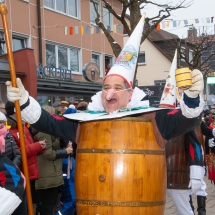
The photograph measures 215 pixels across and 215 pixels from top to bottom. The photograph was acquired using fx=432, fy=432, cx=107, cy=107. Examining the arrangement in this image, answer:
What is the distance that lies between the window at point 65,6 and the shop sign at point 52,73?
254cm

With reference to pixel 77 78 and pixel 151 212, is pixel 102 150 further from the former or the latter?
pixel 77 78

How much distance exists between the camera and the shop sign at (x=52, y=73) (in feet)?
42.6

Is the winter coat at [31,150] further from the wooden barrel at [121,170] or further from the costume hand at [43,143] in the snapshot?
the wooden barrel at [121,170]

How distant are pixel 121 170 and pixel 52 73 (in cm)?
1065

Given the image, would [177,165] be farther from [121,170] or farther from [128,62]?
[121,170]

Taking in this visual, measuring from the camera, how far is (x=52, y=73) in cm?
1348

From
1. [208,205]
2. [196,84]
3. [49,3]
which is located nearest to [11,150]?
[196,84]

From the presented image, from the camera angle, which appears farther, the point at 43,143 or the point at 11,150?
the point at 43,143

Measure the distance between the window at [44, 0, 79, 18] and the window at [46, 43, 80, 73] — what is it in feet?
4.39

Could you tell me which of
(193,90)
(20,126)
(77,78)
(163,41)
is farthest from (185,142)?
(163,41)

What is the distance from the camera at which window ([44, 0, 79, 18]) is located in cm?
1527

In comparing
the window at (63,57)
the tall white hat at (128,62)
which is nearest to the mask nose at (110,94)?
the tall white hat at (128,62)

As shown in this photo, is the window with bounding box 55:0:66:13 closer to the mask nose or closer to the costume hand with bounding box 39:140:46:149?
the costume hand with bounding box 39:140:46:149

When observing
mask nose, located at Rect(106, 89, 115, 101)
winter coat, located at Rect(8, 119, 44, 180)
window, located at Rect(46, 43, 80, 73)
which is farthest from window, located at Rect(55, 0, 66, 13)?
mask nose, located at Rect(106, 89, 115, 101)
